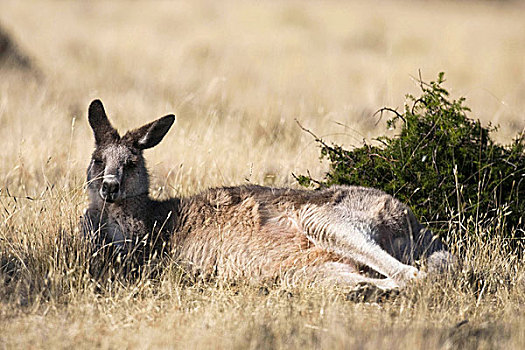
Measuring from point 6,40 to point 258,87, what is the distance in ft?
17.8

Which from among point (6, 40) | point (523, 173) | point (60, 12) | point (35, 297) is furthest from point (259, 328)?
point (60, 12)

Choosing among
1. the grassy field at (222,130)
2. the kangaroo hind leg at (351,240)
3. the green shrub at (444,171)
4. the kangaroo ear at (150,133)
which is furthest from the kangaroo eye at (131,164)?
the green shrub at (444,171)

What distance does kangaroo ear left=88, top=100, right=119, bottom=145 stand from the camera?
6.09 m

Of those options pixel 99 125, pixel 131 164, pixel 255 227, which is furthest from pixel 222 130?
pixel 255 227

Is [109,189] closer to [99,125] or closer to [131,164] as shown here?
[131,164]

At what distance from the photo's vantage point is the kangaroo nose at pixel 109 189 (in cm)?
564

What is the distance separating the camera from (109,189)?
5652mm

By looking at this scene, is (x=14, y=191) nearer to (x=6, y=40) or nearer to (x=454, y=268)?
(x=454, y=268)

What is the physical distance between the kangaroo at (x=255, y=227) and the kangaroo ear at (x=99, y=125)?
49 mm

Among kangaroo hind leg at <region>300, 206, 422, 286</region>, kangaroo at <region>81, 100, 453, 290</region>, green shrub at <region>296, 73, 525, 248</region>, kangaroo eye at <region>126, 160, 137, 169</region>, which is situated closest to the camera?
kangaroo hind leg at <region>300, 206, 422, 286</region>

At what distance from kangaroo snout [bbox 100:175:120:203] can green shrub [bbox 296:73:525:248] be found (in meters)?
1.87

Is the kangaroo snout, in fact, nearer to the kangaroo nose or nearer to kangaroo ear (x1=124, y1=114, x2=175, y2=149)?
the kangaroo nose

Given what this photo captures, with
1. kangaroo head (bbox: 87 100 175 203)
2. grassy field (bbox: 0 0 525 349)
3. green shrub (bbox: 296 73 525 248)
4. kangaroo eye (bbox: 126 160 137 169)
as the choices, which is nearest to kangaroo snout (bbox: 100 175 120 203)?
kangaroo head (bbox: 87 100 175 203)

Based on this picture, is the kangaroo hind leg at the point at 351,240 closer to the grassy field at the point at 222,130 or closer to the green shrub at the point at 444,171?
the grassy field at the point at 222,130
